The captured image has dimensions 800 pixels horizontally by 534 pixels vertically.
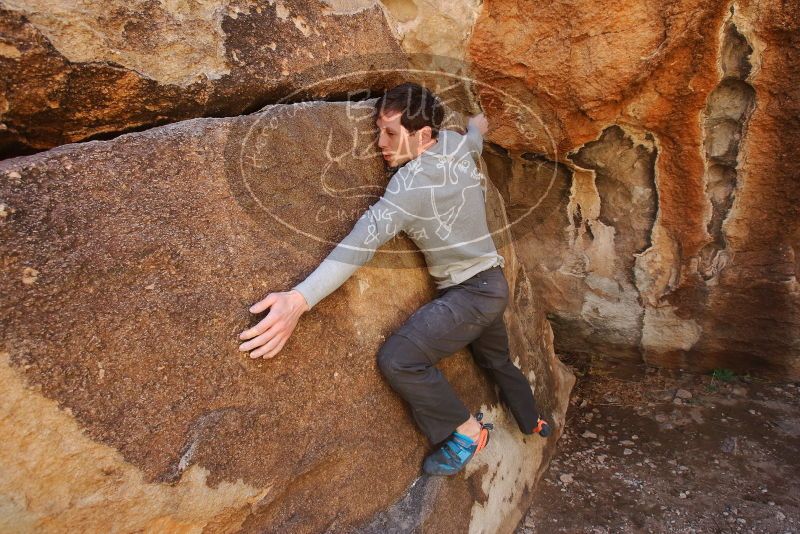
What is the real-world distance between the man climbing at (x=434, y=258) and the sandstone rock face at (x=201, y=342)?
7 cm

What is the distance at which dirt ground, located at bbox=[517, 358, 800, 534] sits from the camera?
2.17m

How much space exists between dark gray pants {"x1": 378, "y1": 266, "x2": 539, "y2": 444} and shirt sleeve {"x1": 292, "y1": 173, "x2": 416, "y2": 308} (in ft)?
0.85

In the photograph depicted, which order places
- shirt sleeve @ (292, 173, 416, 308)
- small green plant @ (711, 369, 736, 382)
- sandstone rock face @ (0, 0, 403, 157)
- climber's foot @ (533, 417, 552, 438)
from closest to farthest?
sandstone rock face @ (0, 0, 403, 157)
shirt sleeve @ (292, 173, 416, 308)
climber's foot @ (533, 417, 552, 438)
small green plant @ (711, 369, 736, 382)

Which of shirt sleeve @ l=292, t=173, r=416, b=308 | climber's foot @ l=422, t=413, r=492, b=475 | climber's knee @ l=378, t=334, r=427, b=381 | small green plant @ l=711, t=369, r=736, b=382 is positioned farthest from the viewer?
small green plant @ l=711, t=369, r=736, b=382

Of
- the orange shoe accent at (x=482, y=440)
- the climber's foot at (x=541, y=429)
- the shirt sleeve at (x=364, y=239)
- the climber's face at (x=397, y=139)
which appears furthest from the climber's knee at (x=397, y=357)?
the climber's foot at (x=541, y=429)

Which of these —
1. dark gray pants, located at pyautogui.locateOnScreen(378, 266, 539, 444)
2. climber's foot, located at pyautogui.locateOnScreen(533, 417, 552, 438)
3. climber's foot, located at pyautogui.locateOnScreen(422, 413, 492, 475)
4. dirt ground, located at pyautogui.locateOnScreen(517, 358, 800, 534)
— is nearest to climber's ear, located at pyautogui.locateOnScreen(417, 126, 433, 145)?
dark gray pants, located at pyautogui.locateOnScreen(378, 266, 539, 444)

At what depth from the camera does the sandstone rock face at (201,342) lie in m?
1.11

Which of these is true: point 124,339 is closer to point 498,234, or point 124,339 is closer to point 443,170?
point 443,170

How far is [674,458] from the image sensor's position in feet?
8.13

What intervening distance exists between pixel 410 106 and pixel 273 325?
813mm

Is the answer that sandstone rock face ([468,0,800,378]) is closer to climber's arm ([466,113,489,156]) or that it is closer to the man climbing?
climber's arm ([466,113,489,156])

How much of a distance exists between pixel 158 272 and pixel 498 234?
142 cm

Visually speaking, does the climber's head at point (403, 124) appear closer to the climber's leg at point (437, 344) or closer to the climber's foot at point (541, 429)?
the climber's leg at point (437, 344)

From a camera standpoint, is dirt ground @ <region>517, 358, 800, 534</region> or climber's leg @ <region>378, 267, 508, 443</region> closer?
climber's leg @ <region>378, 267, 508, 443</region>
